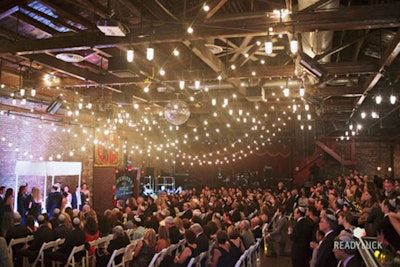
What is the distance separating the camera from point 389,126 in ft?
49.5

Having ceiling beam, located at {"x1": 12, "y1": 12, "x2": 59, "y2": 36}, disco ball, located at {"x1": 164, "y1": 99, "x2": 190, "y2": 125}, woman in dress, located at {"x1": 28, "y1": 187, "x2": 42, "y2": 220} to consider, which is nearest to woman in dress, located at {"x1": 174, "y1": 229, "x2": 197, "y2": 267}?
disco ball, located at {"x1": 164, "y1": 99, "x2": 190, "y2": 125}

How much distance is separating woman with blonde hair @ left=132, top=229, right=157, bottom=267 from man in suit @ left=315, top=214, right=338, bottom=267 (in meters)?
2.42

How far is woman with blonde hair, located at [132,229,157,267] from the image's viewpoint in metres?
5.30

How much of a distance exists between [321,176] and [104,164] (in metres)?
11.6

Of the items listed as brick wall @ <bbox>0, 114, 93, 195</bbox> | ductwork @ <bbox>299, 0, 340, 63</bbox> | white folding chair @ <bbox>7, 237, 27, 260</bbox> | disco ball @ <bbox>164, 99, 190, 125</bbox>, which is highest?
ductwork @ <bbox>299, 0, 340, 63</bbox>

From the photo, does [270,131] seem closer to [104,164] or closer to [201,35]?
[104,164]

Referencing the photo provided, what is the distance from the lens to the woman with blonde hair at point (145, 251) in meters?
5.30

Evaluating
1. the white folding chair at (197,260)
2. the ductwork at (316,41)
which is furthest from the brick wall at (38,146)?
the ductwork at (316,41)

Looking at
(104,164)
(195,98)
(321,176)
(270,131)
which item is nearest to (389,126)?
(321,176)

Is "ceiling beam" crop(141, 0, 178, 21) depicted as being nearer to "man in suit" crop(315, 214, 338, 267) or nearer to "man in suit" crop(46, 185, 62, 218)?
"man in suit" crop(315, 214, 338, 267)

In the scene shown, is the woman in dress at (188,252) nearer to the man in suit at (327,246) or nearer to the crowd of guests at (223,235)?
the crowd of guests at (223,235)

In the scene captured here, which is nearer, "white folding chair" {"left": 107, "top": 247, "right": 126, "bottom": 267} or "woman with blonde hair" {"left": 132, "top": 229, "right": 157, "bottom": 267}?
"white folding chair" {"left": 107, "top": 247, "right": 126, "bottom": 267}

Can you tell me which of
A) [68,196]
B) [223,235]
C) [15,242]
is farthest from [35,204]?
[223,235]

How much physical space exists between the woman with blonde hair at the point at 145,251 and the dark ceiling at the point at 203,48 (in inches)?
117
